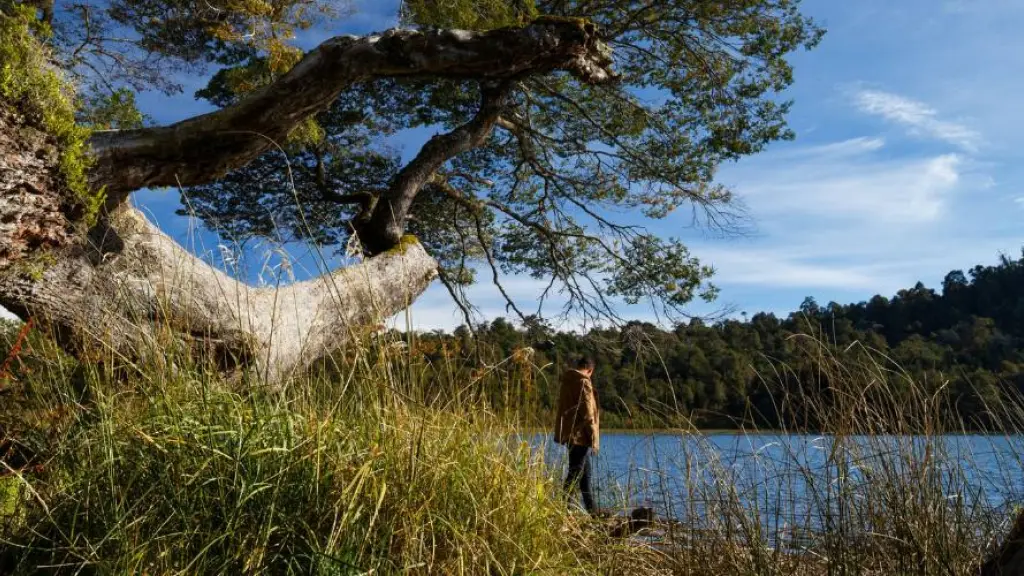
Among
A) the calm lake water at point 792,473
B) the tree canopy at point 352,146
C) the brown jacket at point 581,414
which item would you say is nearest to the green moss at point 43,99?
the tree canopy at point 352,146

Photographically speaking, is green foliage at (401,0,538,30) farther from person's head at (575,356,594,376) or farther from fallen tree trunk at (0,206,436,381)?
person's head at (575,356,594,376)

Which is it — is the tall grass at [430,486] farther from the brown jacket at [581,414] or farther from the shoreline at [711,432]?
the brown jacket at [581,414]

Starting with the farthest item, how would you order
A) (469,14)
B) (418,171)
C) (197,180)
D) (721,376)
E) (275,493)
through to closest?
(418,171) → (469,14) → (197,180) → (721,376) → (275,493)

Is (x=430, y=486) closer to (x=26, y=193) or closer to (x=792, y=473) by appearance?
(x=792, y=473)

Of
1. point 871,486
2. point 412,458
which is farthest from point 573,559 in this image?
point 871,486

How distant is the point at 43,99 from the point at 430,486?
408 cm

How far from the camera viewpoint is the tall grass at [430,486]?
2.21 m

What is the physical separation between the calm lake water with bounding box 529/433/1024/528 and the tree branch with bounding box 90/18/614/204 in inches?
138

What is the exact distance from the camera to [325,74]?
561 cm

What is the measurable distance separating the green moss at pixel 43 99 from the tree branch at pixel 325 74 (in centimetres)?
58

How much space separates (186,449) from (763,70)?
26.4 ft

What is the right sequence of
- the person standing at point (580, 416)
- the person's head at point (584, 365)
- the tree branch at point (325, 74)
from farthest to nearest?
1. the tree branch at point (325, 74)
2. the person's head at point (584, 365)
3. the person standing at point (580, 416)

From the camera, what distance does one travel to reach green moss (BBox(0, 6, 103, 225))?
4480 millimetres

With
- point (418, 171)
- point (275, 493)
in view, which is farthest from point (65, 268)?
point (418, 171)
